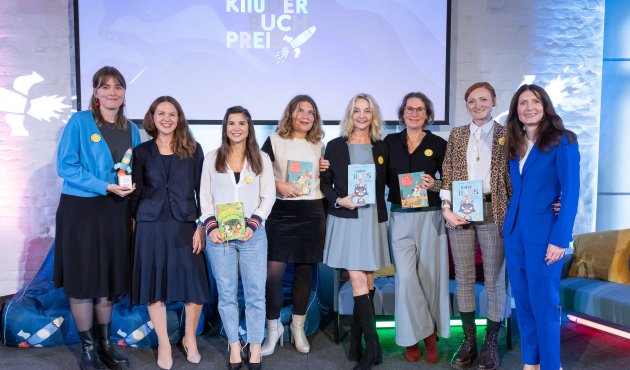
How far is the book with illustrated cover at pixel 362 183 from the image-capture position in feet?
9.49

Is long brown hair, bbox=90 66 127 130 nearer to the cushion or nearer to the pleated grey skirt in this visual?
the pleated grey skirt

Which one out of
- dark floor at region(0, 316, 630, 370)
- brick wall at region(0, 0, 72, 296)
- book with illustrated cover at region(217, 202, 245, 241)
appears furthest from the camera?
brick wall at region(0, 0, 72, 296)

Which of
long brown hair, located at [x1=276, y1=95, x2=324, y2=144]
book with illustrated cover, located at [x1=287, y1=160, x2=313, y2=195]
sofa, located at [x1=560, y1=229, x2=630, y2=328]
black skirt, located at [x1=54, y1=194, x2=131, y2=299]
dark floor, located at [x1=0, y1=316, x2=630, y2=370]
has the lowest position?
dark floor, located at [x1=0, y1=316, x2=630, y2=370]

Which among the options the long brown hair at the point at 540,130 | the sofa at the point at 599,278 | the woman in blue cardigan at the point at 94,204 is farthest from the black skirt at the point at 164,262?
the sofa at the point at 599,278

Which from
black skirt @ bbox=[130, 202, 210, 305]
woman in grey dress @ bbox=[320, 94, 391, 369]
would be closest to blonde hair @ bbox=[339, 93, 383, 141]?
woman in grey dress @ bbox=[320, 94, 391, 369]

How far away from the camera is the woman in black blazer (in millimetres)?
2885

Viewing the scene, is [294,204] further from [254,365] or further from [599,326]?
[599,326]

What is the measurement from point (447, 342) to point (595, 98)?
8.99ft

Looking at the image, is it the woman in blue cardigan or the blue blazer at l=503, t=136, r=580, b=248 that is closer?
the blue blazer at l=503, t=136, r=580, b=248

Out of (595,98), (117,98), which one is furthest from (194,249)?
(595,98)

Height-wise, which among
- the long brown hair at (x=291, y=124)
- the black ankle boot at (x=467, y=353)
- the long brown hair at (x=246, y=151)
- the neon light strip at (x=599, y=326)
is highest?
the long brown hair at (x=291, y=124)

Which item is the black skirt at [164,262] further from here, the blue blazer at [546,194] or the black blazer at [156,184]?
the blue blazer at [546,194]

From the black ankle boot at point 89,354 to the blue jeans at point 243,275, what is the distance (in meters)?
0.81

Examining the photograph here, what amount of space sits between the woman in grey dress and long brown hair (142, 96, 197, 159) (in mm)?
856
